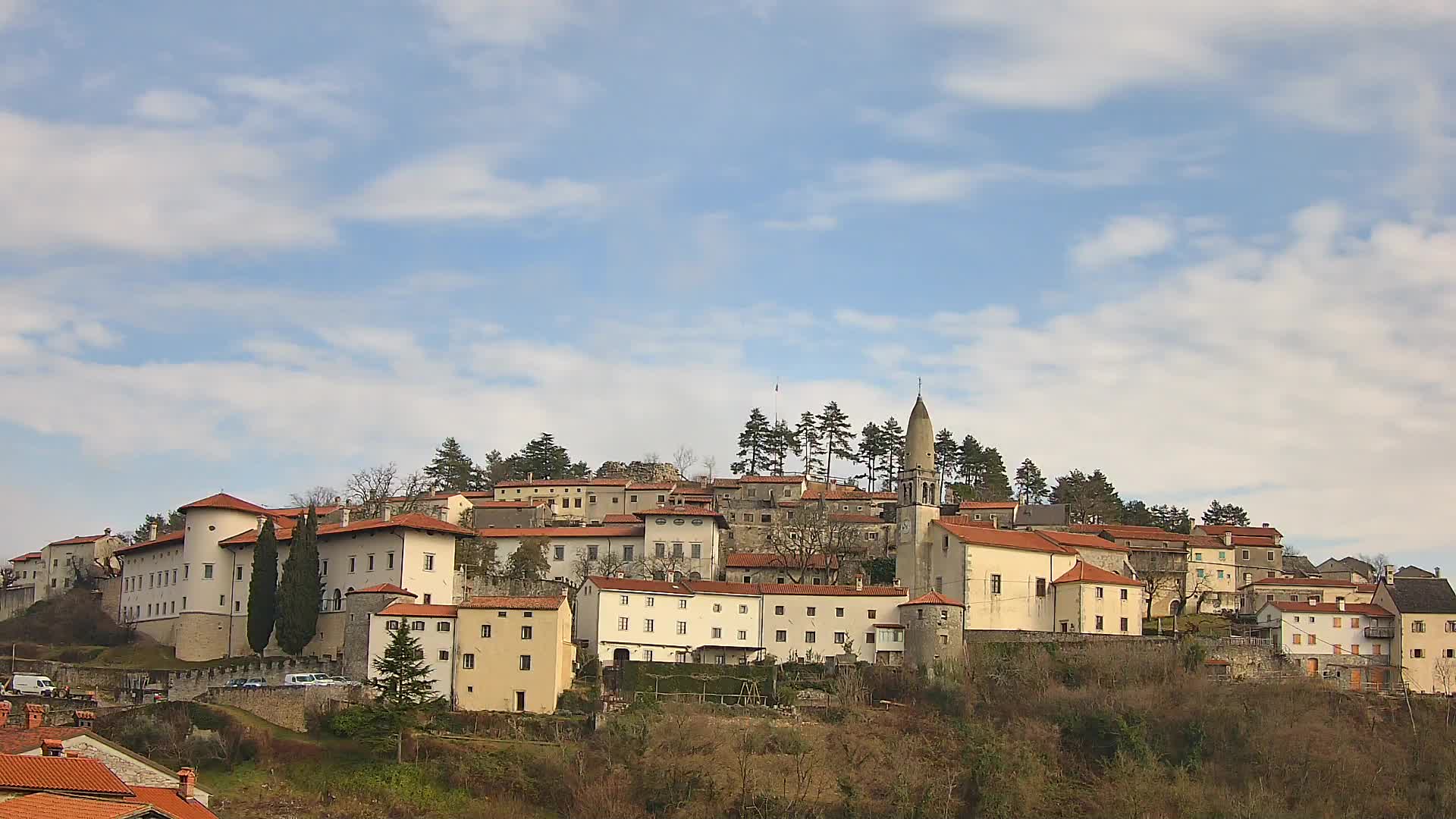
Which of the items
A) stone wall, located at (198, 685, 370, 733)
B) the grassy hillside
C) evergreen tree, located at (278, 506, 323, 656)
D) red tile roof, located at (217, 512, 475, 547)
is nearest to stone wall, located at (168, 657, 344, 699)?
stone wall, located at (198, 685, 370, 733)

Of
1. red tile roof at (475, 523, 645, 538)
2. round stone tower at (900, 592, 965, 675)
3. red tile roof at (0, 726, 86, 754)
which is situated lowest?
red tile roof at (0, 726, 86, 754)

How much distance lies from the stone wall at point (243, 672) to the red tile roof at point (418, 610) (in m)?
3.24

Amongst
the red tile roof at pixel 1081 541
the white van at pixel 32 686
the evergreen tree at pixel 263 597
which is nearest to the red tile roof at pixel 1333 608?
the red tile roof at pixel 1081 541

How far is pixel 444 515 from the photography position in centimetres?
9544

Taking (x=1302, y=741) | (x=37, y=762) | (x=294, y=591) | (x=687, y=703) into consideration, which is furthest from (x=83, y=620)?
(x=1302, y=741)

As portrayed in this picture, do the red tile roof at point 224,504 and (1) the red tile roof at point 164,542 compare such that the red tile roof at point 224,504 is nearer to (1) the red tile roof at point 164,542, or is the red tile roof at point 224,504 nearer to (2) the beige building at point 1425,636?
(1) the red tile roof at point 164,542

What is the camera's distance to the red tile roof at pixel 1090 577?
7650cm

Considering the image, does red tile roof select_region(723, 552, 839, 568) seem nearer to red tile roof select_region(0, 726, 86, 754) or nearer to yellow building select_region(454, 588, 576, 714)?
yellow building select_region(454, 588, 576, 714)

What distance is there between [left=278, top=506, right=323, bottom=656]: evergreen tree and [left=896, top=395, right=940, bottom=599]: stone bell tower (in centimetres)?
2782

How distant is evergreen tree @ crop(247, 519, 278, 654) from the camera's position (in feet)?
237

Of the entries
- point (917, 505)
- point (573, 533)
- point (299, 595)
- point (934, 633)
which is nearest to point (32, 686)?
point (299, 595)

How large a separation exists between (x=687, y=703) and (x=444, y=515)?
113 feet

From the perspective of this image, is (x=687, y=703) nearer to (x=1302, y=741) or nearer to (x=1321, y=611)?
(x=1302, y=741)

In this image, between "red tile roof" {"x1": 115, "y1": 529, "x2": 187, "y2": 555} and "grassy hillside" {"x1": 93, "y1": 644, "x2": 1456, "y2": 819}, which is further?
"red tile roof" {"x1": 115, "y1": 529, "x2": 187, "y2": 555}
